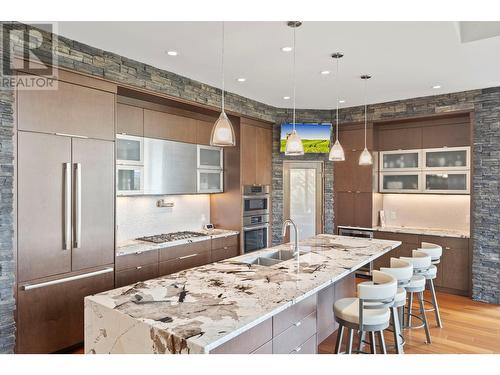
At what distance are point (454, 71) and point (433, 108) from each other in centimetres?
132

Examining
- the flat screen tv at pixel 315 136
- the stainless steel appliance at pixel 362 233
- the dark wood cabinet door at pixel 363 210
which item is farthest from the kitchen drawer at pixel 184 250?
the dark wood cabinet door at pixel 363 210

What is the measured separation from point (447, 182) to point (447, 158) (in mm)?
379

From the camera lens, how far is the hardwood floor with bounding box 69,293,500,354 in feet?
11.4

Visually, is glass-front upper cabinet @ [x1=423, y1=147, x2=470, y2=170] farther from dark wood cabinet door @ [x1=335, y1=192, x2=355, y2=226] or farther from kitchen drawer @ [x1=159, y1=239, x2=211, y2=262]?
kitchen drawer @ [x1=159, y1=239, x2=211, y2=262]

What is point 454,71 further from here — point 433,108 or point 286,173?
point 286,173

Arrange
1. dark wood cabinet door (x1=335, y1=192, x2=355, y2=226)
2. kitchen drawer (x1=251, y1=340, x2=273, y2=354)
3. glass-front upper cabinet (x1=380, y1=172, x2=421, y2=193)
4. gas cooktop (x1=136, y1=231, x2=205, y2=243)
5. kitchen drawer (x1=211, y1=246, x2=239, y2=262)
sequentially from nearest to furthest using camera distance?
kitchen drawer (x1=251, y1=340, x2=273, y2=354) < gas cooktop (x1=136, y1=231, x2=205, y2=243) < kitchen drawer (x1=211, y1=246, x2=239, y2=262) < glass-front upper cabinet (x1=380, y1=172, x2=421, y2=193) < dark wood cabinet door (x1=335, y1=192, x2=355, y2=226)

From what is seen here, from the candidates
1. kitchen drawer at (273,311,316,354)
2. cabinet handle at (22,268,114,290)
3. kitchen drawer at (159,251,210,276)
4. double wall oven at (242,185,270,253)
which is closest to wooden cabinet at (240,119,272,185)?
double wall oven at (242,185,270,253)

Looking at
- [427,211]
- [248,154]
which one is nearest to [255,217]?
[248,154]

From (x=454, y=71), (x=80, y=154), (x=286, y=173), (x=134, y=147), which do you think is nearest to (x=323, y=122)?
(x=286, y=173)

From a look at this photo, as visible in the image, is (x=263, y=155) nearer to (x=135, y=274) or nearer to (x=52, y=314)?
(x=135, y=274)

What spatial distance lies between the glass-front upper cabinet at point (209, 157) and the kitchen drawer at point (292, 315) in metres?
2.90

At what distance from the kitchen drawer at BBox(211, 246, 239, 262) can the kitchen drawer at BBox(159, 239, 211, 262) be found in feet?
0.55

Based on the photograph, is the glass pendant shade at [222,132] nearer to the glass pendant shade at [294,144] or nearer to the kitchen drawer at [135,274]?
the glass pendant shade at [294,144]

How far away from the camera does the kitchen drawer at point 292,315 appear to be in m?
2.29
